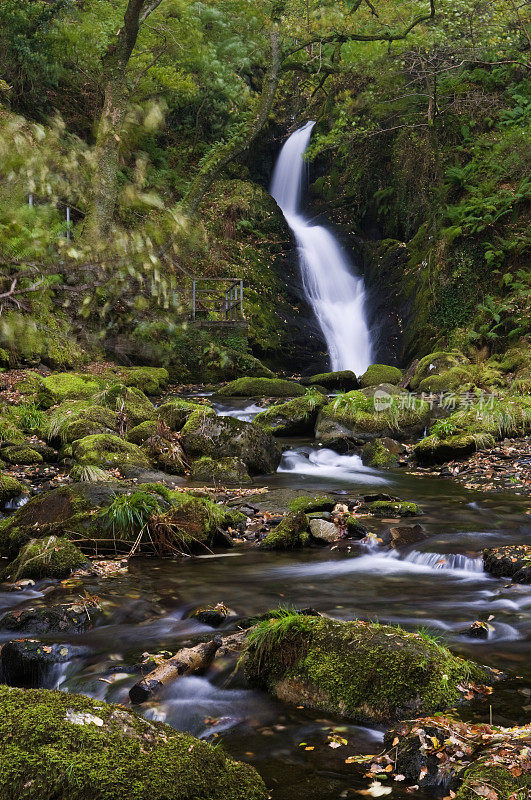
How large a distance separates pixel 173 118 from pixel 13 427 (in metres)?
19.2

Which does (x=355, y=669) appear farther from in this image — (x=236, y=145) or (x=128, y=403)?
(x=236, y=145)

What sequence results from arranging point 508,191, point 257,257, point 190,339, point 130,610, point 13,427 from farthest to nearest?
1. point 257,257
2. point 190,339
3. point 508,191
4. point 13,427
5. point 130,610

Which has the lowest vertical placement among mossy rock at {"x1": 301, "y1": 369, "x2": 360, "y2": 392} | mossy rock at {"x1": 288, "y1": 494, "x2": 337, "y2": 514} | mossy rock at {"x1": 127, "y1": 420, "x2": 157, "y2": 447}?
mossy rock at {"x1": 288, "y1": 494, "x2": 337, "y2": 514}

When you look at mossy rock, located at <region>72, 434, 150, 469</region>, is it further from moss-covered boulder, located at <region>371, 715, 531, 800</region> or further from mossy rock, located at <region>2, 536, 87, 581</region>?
moss-covered boulder, located at <region>371, 715, 531, 800</region>

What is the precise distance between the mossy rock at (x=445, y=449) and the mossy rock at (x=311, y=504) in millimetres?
3673

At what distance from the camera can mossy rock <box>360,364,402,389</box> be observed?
52.7 ft

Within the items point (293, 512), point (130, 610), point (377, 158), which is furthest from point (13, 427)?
point (377, 158)

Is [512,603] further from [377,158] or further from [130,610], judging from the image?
[377,158]

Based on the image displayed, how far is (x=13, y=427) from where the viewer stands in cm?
1030

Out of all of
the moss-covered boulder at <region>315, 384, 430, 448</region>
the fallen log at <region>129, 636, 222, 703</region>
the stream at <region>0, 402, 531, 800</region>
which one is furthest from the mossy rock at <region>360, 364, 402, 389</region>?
the fallen log at <region>129, 636, 222, 703</region>

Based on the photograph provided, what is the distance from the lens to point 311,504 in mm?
7242

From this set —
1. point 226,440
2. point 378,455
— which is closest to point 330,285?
point 378,455

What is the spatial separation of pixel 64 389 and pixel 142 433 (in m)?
3.24

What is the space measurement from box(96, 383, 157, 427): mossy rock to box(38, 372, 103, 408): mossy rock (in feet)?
2.30
